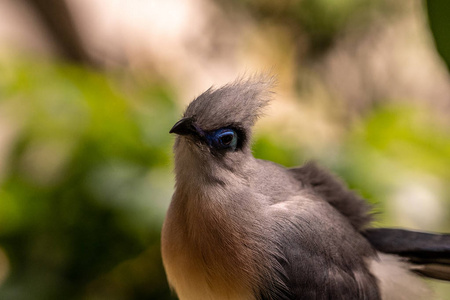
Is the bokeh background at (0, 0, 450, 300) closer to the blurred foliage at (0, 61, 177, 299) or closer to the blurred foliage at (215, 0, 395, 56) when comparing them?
the blurred foliage at (0, 61, 177, 299)

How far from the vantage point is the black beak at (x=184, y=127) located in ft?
4.24

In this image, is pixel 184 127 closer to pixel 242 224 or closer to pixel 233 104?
pixel 233 104

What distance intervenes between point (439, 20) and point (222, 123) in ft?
2.10

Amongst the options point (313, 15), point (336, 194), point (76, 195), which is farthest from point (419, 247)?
point (313, 15)

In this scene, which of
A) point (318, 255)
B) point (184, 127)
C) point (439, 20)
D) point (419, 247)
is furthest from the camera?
point (419, 247)

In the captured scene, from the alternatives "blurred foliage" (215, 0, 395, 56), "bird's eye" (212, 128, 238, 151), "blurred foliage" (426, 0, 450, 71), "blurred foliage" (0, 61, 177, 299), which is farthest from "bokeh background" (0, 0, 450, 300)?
"blurred foliage" (426, 0, 450, 71)

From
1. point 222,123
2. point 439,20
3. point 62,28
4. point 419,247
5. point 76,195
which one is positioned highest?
point 62,28

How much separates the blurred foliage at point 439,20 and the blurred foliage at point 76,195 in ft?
5.21

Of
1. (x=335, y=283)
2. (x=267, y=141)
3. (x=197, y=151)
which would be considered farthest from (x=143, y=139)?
(x=335, y=283)

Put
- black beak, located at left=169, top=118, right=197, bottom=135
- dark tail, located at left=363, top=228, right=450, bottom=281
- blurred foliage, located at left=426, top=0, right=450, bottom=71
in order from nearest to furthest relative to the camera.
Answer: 1. blurred foliage, located at left=426, top=0, right=450, bottom=71
2. black beak, located at left=169, top=118, right=197, bottom=135
3. dark tail, located at left=363, top=228, right=450, bottom=281

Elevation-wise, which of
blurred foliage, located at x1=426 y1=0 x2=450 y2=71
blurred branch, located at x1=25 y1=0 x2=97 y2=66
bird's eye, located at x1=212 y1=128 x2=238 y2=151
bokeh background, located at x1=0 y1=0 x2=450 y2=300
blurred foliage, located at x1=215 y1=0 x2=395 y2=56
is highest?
blurred branch, located at x1=25 y1=0 x2=97 y2=66

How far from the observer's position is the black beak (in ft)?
4.24

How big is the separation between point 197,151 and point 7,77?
1.58 meters

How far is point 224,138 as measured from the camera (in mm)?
1370
